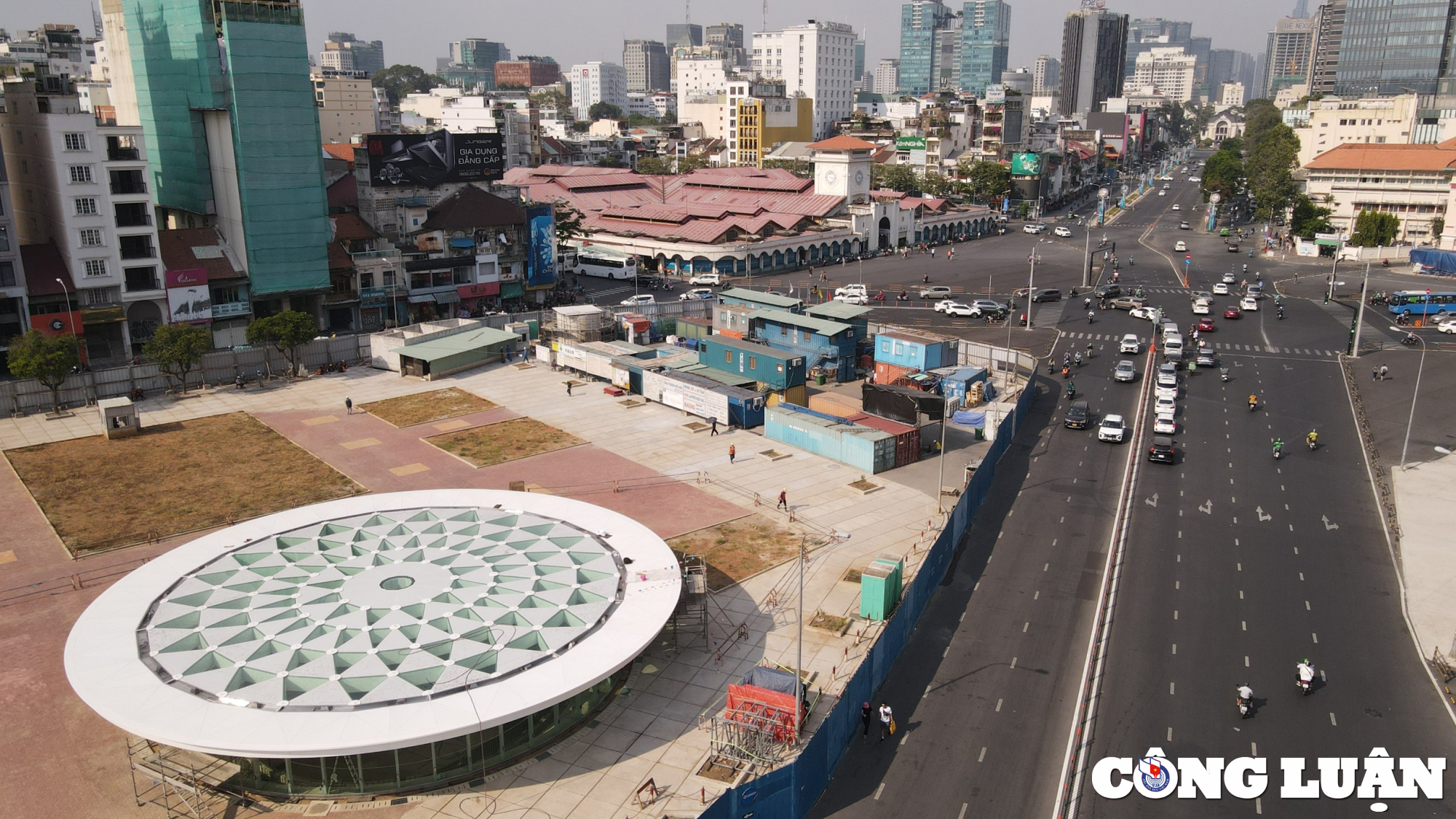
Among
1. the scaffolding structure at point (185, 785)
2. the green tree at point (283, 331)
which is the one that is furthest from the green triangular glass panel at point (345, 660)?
the green tree at point (283, 331)

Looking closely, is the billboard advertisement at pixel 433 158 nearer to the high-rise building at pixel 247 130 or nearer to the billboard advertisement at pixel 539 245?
the billboard advertisement at pixel 539 245

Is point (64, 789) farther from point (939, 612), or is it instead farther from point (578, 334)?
point (578, 334)

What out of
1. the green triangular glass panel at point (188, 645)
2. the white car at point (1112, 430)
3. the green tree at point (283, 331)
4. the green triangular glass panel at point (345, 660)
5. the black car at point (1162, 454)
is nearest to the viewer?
the green triangular glass panel at point (345, 660)

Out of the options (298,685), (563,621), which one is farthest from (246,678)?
(563,621)

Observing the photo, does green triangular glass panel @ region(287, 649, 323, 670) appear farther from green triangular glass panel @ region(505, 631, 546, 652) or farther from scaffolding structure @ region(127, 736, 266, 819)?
green triangular glass panel @ region(505, 631, 546, 652)

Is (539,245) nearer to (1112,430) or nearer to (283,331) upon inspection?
(283,331)

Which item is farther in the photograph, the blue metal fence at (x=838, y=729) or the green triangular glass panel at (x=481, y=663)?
the green triangular glass panel at (x=481, y=663)

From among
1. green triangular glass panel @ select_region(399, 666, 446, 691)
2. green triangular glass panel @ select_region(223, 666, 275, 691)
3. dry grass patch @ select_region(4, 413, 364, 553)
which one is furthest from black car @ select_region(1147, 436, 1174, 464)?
green triangular glass panel @ select_region(223, 666, 275, 691)
